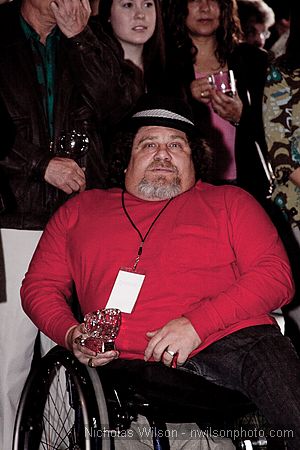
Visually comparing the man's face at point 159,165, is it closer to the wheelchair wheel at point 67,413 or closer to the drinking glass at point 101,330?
the drinking glass at point 101,330

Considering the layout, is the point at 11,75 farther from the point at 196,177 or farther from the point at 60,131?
the point at 196,177

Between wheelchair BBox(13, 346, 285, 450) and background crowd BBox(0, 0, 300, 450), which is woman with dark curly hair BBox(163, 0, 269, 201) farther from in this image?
wheelchair BBox(13, 346, 285, 450)

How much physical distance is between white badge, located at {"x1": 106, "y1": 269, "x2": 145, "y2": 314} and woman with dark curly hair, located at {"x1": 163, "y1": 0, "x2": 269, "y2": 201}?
3.81 ft

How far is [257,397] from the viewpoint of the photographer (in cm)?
250

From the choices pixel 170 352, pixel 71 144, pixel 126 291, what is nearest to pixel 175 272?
pixel 126 291

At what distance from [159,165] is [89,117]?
17.4 inches

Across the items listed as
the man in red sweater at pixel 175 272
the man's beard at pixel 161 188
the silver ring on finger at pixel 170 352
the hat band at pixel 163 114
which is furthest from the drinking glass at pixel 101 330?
the hat band at pixel 163 114

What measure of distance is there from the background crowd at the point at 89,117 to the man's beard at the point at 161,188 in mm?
252

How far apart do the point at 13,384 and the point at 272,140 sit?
130cm

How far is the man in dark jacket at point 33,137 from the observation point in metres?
3.15

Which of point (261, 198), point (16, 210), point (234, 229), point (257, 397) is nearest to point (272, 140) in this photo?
point (261, 198)

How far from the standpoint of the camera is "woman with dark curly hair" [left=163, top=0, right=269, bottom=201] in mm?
3746

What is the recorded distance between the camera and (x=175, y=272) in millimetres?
2740

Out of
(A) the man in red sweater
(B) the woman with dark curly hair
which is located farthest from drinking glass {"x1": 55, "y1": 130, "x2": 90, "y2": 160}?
(B) the woman with dark curly hair
